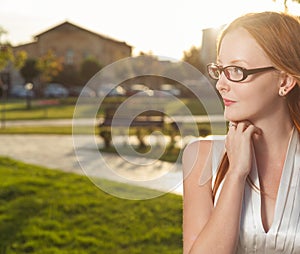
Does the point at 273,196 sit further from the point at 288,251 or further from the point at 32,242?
the point at 32,242

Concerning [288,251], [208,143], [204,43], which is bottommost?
[288,251]

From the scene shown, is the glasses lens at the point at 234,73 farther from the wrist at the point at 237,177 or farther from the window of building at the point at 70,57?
the window of building at the point at 70,57

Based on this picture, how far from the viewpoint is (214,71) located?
164cm

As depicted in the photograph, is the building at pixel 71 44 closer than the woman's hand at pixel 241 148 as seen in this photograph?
No

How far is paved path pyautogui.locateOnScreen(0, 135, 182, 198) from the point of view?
9258 millimetres

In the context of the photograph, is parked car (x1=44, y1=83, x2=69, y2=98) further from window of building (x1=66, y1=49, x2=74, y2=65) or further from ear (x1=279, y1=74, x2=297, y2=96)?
ear (x1=279, y1=74, x2=297, y2=96)

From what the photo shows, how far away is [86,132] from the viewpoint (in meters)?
16.0

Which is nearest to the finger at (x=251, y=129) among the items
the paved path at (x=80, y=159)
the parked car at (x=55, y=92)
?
the paved path at (x=80, y=159)

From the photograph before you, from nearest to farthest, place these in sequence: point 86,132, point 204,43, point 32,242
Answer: point 204,43 < point 32,242 < point 86,132

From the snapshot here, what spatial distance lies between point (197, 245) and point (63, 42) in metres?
49.9

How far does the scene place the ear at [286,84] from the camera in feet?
5.50

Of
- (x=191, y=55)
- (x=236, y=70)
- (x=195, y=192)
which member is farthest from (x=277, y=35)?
(x=191, y=55)

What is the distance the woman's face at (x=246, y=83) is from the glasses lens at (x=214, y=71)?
0.02 meters

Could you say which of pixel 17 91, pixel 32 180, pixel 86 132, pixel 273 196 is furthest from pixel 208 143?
pixel 17 91
